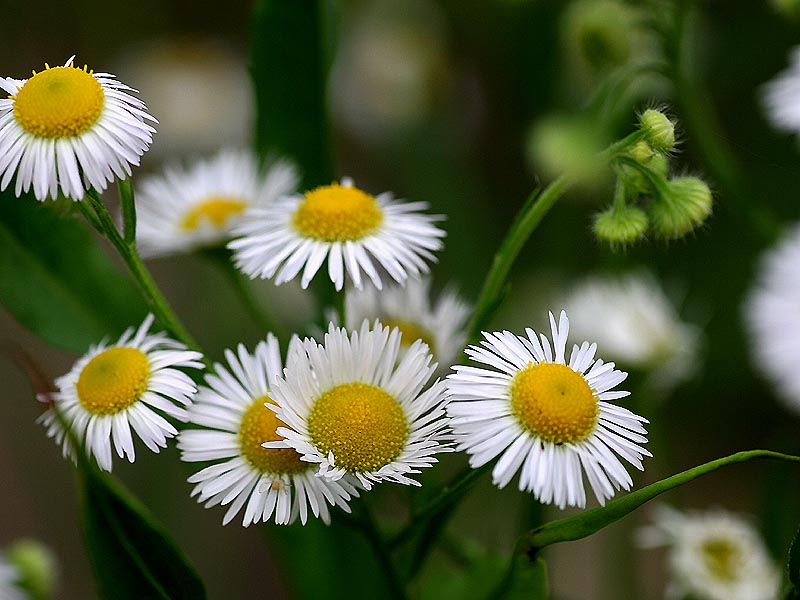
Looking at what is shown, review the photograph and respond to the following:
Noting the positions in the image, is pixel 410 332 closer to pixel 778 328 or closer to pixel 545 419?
pixel 545 419

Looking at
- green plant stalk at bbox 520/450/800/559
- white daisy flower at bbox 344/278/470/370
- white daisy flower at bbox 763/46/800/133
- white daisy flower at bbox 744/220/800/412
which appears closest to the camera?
green plant stalk at bbox 520/450/800/559

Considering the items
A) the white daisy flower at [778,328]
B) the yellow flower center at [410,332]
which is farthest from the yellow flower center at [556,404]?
the white daisy flower at [778,328]

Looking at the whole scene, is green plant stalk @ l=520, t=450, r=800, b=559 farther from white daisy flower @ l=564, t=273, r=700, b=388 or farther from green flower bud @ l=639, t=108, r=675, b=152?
white daisy flower @ l=564, t=273, r=700, b=388

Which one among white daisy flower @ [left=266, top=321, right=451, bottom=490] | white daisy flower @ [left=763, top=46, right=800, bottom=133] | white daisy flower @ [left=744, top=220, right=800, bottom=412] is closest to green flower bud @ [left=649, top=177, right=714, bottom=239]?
white daisy flower @ [left=266, top=321, right=451, bottom=490]

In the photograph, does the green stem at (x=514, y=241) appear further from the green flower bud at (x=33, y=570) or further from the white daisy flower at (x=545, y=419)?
the green flower bud at (x=33, y=570)

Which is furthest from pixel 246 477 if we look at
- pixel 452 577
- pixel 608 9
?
pixel 608 9

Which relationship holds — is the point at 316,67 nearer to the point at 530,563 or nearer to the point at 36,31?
the point at 530,563
